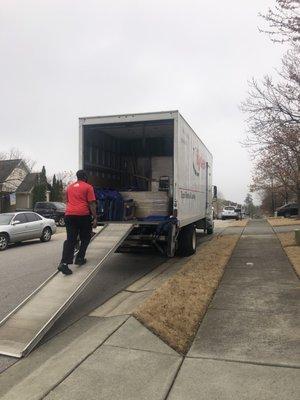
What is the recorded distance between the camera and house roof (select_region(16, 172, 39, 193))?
50562mm

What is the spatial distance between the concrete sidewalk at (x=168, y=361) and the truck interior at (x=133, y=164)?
447 centimetres

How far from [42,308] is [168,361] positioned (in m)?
→ 2.23

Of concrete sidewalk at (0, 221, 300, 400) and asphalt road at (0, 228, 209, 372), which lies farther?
asphalt road at (0, 228, 209, 372)

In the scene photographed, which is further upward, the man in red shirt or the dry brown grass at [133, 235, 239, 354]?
the man in red shirt

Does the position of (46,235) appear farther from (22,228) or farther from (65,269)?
(65,269)

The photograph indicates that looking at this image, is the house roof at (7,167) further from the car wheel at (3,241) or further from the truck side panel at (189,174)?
the truck side panel at (189,174)

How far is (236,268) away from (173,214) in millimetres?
1906

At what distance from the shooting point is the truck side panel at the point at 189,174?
35.7ft

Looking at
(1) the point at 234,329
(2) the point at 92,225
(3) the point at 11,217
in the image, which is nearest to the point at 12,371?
(1) the point at 234,329

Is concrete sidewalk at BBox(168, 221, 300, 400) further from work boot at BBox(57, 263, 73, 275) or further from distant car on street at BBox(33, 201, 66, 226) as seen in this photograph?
distant car on street at BBox(33, 201, 66, 226)

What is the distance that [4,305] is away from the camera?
747 centimetres

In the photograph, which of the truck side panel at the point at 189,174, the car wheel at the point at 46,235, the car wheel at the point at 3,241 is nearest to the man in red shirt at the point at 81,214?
the truck side panel at the point at 189,174

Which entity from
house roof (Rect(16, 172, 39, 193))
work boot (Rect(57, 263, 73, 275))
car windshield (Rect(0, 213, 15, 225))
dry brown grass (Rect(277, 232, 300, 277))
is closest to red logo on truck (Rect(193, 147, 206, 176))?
dry brown grass (Rect(277, 232, 300, 277))

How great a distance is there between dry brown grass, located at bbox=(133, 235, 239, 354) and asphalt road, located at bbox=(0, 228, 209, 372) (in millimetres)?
1100
